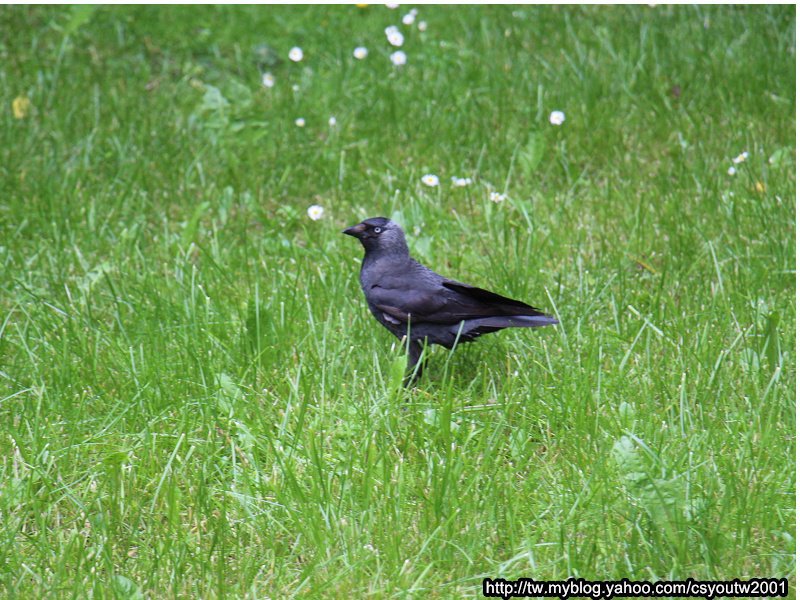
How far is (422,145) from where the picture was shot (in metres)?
5.78

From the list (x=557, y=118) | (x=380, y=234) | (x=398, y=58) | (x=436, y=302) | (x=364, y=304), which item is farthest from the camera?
(x=398, y=58)

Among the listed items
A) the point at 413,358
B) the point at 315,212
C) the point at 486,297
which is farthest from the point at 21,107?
the point at 486,297

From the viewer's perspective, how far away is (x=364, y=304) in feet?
14.6

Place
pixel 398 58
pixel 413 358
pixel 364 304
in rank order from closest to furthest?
pixel 413 358, pixel 364 304, pixel 398 58

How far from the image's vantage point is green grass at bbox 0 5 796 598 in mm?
2943

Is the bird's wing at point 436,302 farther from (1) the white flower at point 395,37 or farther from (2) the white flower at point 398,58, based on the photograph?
(1) the white flower at point 395,37

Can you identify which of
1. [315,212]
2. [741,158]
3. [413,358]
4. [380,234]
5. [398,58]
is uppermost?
[398,58]

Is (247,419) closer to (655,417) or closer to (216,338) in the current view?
(216,338)

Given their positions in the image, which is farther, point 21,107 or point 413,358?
point 21,107

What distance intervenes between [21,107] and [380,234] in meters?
3.15

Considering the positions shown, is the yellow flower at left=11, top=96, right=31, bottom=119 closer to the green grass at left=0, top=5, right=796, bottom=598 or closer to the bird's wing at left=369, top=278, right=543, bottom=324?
the green grass at left=0, top=5, right=796, bottom=598

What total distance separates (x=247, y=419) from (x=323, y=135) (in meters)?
3.01

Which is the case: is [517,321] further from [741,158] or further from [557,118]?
[557,118]

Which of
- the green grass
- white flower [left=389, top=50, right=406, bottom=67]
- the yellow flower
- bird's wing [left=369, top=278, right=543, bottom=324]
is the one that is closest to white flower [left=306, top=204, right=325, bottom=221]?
the green grass
